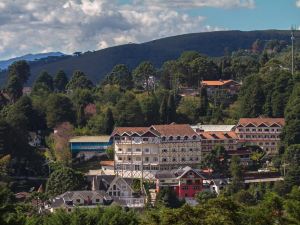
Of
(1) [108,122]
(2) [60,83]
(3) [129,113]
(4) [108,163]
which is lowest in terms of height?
(4) [108,163]

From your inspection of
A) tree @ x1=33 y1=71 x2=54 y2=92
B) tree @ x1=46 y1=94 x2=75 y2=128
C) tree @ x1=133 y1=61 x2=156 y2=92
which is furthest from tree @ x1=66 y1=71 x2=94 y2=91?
tree @ x1=46 y1=94 x2=75 y2=128

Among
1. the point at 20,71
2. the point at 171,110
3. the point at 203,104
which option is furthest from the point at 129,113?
the point at 20,71

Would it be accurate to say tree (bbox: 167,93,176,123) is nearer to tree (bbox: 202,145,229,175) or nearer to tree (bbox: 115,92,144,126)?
tree (bbox: 115,92,144,126)

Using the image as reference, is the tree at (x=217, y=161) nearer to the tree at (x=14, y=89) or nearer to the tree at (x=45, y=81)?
the tree at (x=14, y=89)

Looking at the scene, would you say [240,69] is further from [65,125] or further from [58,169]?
[58,169]

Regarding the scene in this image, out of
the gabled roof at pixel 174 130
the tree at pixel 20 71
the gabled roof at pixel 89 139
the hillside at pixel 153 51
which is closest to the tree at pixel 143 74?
the tree at pixel 20 71

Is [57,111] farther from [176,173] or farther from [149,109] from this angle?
[176,173]
